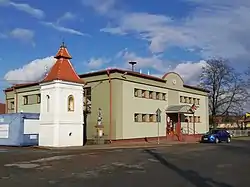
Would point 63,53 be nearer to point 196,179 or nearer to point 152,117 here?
point 152,117

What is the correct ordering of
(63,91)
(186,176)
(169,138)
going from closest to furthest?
(186,176)
(63,91)
(169,138)

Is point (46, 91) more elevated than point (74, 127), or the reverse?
point (46, 91)

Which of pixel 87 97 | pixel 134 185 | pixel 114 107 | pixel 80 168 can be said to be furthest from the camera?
pixel 87 97

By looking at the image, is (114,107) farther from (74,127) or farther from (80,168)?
(80,168)

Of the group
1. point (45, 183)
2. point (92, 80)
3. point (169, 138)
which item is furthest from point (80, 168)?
point (169, 138)

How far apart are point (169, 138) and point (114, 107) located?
11.1 m

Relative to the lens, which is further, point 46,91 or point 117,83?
point 117,83

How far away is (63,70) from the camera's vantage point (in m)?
34.2

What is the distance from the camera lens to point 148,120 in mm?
42156

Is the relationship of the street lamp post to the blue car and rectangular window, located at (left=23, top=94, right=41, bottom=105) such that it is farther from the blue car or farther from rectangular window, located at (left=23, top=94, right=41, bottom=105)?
rectangular window, located at (left=23, top=94, right=41, bottom=105)

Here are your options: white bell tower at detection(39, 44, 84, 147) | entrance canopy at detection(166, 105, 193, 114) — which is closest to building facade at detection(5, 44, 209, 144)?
entrance canopy at detection(166, 105, 193, 114)

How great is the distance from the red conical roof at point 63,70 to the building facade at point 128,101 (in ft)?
6.31

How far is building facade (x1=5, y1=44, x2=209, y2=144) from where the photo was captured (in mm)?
37594

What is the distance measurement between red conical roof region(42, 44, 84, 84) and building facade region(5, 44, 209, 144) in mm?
1924
